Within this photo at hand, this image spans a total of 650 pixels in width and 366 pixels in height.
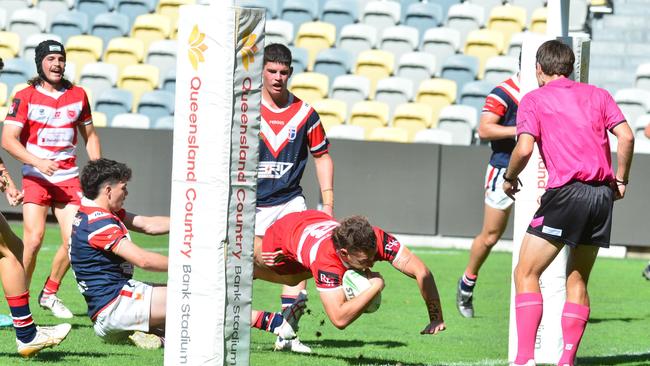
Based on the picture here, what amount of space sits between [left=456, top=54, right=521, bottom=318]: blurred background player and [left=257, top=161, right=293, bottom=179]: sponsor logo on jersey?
2055mm

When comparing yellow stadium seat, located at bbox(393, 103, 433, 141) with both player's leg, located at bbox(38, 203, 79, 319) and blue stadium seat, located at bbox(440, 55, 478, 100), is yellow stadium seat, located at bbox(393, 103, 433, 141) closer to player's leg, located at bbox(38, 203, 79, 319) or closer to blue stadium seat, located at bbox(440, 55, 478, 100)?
blue stadium seat, located at bbox(440, 55, 478, 100)

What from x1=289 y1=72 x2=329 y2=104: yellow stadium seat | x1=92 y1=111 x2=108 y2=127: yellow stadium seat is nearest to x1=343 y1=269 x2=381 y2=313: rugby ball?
x1=92 y1=111 x2=108 y2=127: yellow stadium seat

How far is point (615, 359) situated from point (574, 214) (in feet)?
5.81

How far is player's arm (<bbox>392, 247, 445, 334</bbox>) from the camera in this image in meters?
7.15

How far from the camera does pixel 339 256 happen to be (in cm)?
719

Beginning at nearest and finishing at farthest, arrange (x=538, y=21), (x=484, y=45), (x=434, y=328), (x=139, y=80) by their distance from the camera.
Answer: (x=434, y=328), (x=538, y=21), (x=484, y=45), (x=139, y=80)

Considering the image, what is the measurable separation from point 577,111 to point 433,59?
515 inches

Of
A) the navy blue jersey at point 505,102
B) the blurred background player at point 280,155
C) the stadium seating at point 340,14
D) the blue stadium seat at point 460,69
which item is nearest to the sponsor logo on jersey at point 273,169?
the blurred background player at point 280,155

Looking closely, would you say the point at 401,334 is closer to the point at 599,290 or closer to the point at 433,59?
the point at 599,290

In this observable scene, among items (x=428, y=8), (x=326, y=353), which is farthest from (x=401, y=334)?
(x=428, y=8)

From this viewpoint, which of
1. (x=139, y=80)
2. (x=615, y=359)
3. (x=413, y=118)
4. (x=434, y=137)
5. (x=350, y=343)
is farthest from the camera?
(x=139, y=80)

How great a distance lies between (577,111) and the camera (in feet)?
23.5

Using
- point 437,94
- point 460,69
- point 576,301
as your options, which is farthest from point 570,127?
point 460,69

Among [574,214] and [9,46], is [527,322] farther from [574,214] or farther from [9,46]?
[9,46]
